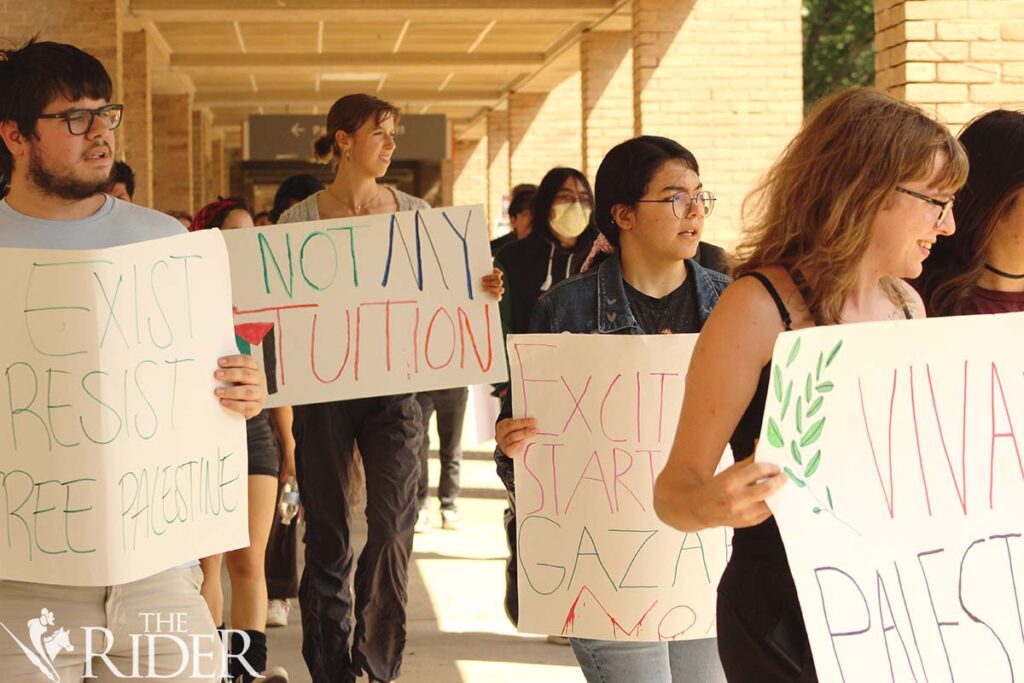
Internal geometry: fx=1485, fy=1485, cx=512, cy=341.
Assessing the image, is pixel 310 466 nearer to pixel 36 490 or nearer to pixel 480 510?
pixel 36 490

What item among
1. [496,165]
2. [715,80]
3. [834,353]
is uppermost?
[496,165]

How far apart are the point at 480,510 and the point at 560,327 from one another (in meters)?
6.77

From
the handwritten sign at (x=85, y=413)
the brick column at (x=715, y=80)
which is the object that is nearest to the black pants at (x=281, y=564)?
the handwritten sign at (x=85, y=413)

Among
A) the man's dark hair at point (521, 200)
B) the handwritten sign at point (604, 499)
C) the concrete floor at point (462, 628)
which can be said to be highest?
the man's dark hair at point (521, 200)

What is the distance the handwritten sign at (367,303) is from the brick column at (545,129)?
57.1 feet

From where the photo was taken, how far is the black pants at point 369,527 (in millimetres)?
5449

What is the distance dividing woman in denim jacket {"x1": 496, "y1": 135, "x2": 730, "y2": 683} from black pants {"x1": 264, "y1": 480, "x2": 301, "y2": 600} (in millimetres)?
3655

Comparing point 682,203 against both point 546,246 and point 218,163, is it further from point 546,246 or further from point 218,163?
point 218,163

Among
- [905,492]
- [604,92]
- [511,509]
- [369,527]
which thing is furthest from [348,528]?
[604,92]

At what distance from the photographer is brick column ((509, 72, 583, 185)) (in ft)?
74.7

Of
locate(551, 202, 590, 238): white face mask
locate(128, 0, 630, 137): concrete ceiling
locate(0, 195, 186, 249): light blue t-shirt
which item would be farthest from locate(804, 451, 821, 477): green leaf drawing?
locate(128, 0, 630, 137): concrete ceiling

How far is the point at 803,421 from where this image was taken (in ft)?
8.05

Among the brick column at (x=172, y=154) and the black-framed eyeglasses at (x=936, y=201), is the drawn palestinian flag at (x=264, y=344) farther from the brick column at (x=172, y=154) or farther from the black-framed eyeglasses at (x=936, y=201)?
the brick column at (x=172, y=154)

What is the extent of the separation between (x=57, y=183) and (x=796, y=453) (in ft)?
5.38
